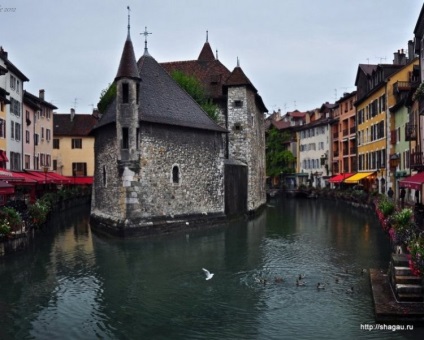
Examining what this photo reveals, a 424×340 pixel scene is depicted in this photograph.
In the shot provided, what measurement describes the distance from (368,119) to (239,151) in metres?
19.2

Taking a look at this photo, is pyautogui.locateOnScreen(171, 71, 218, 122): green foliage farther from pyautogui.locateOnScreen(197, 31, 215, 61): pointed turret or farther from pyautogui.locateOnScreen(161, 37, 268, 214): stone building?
pyautogui.locateOnScreen(197, 31, 215, 61): pointed turret

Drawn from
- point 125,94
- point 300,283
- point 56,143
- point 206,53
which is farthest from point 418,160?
point 56,143

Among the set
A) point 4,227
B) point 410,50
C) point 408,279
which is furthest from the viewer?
point 410,50

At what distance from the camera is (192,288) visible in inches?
595

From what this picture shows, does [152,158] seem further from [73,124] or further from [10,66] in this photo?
[73,124]

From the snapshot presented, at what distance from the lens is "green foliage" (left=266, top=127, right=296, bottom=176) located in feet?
242

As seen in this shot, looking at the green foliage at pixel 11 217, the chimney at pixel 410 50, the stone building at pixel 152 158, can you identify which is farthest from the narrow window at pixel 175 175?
the chimney at pixel 410 50

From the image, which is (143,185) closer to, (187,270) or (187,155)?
(187,155)

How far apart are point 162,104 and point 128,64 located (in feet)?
10.7

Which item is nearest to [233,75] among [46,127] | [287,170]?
[46,127]

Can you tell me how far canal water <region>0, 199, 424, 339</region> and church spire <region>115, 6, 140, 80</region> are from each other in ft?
27.5

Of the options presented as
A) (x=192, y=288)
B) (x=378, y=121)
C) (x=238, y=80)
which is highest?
(x=238, y=80)

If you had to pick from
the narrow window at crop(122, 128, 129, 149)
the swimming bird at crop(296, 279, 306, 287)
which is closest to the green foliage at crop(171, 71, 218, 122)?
the narrow window at crop(122, 128, 129, 149)

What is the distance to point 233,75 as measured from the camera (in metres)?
36.3
